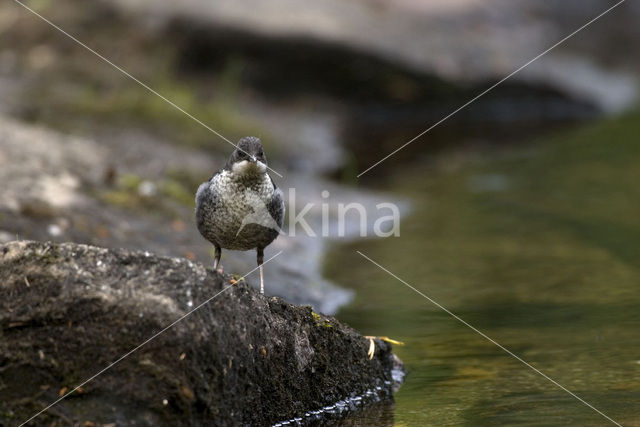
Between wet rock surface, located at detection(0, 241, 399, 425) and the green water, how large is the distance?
134 centimetres

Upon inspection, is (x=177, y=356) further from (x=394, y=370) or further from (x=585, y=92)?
(x=585, y=92)

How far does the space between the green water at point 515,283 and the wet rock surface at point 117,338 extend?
1.34 meters

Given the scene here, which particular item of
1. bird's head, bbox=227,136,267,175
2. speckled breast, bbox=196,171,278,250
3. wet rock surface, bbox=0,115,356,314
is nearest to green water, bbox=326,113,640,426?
wet rock surface, bbox=0,115,356,314

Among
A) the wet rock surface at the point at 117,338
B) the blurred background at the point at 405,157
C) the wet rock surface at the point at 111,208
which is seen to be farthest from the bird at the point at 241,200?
the wet rock surface at the point at 111,208

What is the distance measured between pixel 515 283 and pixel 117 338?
535 centimetres

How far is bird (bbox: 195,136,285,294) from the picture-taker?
5773 millimetres

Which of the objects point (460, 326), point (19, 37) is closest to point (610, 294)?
point (460, 326)

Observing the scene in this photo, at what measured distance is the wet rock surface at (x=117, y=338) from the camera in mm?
4523

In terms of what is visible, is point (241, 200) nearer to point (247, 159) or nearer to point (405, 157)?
point (247, 159)

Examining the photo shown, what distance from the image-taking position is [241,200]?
5.78 meters

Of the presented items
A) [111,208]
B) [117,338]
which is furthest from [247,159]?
[111,208]

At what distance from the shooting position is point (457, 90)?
60.3ft

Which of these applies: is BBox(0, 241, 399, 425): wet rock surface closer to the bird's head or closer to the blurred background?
the bird's head

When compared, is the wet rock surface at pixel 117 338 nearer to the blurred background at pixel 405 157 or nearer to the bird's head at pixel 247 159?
the bird's head at pixel 247 159
